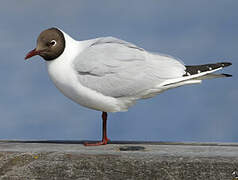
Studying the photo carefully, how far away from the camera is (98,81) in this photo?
404cm

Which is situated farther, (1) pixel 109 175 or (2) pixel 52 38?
(2) pixel 52 38

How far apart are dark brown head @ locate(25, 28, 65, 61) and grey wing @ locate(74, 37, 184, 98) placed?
215 millimetres

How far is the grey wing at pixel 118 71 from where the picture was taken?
13.3ft

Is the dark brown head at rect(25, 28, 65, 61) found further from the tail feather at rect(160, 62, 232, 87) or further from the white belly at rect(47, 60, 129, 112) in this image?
Result: the tail feather at rect(160, 62, 232, 87)

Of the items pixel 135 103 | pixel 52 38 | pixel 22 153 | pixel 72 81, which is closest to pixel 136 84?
pixel 135 103

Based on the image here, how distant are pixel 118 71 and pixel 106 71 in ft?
0.38

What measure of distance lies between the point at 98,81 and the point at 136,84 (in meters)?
0.36

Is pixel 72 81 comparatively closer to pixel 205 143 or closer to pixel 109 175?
pixel 109 175

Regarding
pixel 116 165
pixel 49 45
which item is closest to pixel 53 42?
pixel 49 45

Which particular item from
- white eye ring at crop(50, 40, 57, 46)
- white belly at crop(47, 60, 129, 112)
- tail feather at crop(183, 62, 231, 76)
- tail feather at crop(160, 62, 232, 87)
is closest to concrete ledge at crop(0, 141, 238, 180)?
white belly at crop(47, 60, 129, 112)

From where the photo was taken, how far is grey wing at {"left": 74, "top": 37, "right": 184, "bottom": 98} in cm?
404

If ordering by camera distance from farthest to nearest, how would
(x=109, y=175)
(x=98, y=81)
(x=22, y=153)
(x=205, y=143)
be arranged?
(x=205, y=143), (x=98, y=81), (x=22, y=153), (x=109, y=175)

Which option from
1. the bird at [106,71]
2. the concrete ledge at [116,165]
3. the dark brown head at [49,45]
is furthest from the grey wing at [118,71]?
the concrete ledge at [116,165]

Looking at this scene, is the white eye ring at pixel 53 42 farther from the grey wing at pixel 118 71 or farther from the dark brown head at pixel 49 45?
the grey wing at pixel 118 71
